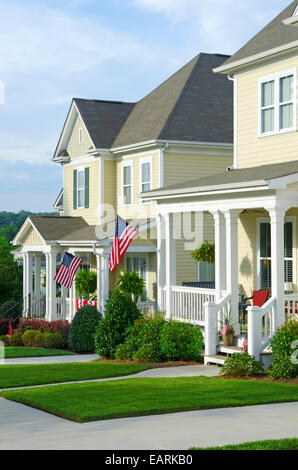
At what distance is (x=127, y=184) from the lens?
1160 inches

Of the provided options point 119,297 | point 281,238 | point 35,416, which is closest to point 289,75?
point 281,238

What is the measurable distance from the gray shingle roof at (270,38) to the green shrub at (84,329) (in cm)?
903

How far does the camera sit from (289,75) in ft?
64.4

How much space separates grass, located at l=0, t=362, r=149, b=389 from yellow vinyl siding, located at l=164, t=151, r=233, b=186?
1020 cm

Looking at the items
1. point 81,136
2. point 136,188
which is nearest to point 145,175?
point 136,188

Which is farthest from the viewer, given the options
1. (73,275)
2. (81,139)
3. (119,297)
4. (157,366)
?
(81,139)

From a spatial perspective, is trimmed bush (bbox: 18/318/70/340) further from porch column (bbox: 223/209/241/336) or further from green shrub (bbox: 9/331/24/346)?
porch column (bbox: 223/209/241/336)

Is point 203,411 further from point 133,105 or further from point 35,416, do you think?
point 133,105

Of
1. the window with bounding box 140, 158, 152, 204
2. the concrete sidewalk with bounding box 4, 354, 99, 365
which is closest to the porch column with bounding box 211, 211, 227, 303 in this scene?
the concrete sidewalk with bounding box 4, 354, 99, 365

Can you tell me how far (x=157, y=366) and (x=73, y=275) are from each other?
9566 mm

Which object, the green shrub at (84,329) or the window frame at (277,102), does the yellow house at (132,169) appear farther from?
the window frame at (277,102)

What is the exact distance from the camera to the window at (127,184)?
29.3 m

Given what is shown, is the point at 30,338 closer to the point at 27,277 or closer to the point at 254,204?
the point at 27,277

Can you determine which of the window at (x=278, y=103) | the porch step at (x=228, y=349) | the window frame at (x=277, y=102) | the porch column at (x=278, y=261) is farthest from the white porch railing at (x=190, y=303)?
the window at (x=278, y=103)
